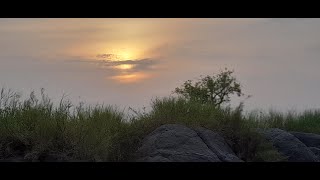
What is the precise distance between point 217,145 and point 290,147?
11.4 feet

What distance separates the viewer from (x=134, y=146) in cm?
1218

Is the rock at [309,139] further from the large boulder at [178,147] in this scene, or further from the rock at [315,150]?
the large boulder at [178,147]

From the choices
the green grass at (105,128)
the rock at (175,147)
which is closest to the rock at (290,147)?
the green grass at (105,128)

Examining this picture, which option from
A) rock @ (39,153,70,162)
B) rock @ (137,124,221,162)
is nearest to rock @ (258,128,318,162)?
rock @ (137,124,221,162)

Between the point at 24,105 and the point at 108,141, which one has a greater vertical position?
the point at 24,105

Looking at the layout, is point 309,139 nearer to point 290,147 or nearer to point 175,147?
point 290,147

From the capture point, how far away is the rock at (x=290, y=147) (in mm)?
14688

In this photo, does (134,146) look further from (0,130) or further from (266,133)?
(266,133)

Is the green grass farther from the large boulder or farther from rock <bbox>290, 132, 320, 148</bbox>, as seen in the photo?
rock <bbox>290, 132, 320, 148</bbox>

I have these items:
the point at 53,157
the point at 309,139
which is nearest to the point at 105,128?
the point at 53,157

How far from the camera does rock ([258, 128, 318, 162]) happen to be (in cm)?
1469
